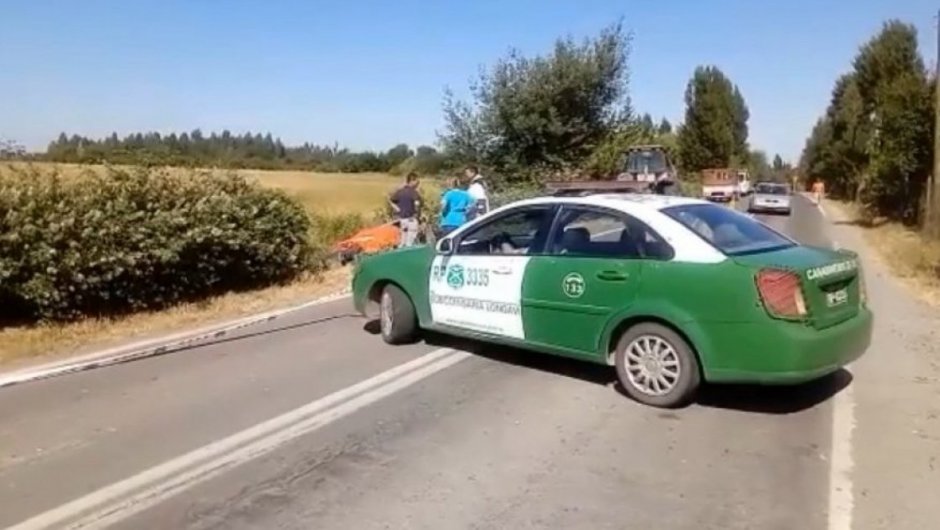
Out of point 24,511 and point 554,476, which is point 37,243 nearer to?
point 24,511

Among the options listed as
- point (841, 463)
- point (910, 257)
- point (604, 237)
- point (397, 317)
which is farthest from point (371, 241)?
point (841, 463)

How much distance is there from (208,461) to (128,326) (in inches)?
203

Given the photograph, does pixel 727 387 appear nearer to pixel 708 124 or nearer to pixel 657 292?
pixel 657 292

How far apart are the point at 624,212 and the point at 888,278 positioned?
33.3 feet

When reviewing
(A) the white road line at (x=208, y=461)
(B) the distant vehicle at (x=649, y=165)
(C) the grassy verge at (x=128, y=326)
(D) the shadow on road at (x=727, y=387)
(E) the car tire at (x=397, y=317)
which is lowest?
(C) the grassy verge at (x=128, y=326)

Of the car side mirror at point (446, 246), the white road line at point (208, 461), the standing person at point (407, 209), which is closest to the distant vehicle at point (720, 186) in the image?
the standing person at point (407, 209)

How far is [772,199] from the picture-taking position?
37625mm

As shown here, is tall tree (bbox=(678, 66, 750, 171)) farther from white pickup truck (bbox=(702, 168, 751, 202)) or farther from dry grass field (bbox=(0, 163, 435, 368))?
dry grass field (bbox=(0, 163, 435, 368))

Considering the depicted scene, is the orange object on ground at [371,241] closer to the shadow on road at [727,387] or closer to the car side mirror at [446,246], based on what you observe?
the car side mirror at [446,246]

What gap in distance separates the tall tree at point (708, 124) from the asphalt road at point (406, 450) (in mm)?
76197

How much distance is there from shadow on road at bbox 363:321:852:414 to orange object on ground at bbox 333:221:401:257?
774cm

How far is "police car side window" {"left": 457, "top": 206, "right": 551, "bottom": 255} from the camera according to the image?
6824mm

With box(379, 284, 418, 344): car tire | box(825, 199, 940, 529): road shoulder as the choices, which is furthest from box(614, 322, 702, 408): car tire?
box(379, 284, 418, 344): car tire

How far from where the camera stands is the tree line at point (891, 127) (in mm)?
25016
